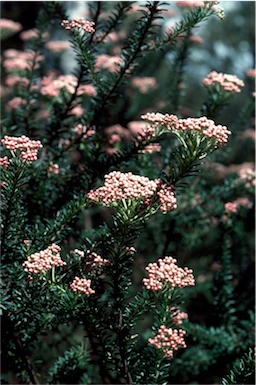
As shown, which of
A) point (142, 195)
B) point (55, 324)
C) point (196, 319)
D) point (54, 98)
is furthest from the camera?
point (196, 319)

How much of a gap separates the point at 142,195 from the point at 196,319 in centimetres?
231

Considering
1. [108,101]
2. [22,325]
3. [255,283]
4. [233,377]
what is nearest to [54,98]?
[108,101]

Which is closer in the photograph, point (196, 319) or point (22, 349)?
point (22, 349)

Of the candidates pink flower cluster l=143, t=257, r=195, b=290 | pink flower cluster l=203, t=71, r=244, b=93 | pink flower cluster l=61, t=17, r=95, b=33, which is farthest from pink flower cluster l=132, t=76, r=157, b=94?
pink flower cluster l=143, t=257, r=195, b=290

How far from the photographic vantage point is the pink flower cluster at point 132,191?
1424 millimetres

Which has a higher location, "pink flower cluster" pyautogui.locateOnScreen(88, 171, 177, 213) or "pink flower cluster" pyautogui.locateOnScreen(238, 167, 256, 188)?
"pink flower cluster" pyautogui.locateOnScreen(238, 167, 256, 188)

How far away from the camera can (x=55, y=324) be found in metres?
1.80

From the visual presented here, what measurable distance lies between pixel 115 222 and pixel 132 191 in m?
0.16

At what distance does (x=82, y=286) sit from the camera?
1513 mm

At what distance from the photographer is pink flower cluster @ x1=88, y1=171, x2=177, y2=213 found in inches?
56.1

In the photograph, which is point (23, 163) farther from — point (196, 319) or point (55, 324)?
point (196, 319)

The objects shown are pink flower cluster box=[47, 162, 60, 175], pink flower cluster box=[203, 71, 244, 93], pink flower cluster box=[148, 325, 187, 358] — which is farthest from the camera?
pink flower cluster box=[203, 71, 244, 93]

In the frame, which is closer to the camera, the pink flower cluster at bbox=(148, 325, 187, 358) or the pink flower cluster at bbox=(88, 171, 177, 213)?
the pink flower cluster at bbox=(88, 171, 177, 213)

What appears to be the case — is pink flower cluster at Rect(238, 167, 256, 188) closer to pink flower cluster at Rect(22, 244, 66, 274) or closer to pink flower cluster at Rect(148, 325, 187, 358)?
pink flower cluster at Rect(148, 325, 187, 358)
